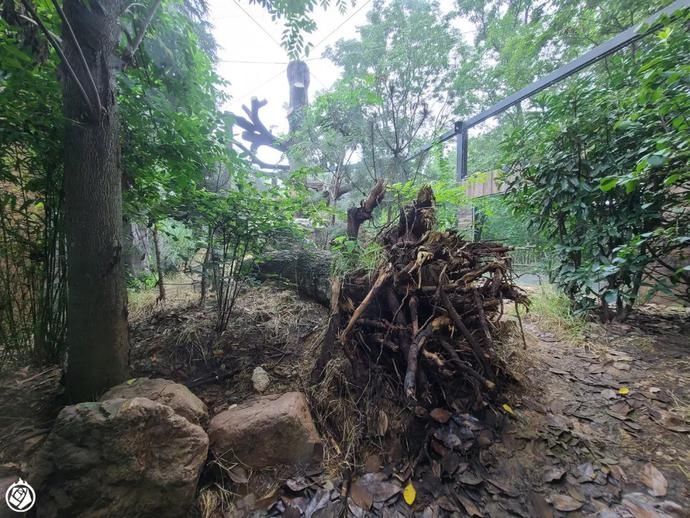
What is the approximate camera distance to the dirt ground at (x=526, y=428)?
3.43ft

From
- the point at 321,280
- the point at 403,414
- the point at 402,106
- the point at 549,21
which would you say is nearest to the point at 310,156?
the point at 402,106

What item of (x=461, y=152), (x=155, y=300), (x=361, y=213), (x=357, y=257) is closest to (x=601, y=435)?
(x=357, y=257)

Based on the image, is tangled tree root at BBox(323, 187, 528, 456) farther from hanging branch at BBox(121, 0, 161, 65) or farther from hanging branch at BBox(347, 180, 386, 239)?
hanging branch at BBox(121, 0, 161, 65)

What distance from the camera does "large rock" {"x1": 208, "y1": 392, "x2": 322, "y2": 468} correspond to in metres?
1.26

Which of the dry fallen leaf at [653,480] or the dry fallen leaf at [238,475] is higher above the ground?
the dry fallen leaf at [653,480]

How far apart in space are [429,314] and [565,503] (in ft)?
2.93

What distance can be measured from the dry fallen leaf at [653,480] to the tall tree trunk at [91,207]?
2.35m

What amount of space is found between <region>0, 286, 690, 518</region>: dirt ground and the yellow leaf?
0.02m

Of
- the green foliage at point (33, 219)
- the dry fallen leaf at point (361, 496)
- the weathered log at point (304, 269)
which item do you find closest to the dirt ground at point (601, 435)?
the dry fallen leaf at point (361, 496)

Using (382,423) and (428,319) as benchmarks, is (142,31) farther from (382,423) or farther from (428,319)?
(382,423)

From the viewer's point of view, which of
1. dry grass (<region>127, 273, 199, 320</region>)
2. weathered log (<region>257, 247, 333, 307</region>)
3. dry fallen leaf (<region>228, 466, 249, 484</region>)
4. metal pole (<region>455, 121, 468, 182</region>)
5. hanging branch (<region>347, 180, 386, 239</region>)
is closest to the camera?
dry fallen leaf (<region>228, 466, 249, 484</region>)

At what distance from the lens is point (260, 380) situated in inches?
65.9

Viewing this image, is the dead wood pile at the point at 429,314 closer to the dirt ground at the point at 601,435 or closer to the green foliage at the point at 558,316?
the dirt ground at the point at 601,435

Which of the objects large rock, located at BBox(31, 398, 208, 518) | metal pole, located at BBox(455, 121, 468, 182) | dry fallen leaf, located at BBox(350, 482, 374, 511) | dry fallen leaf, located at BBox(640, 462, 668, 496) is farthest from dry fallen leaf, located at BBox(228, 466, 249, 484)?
metal pole, located at BBox(455, 121, 468, 182)
